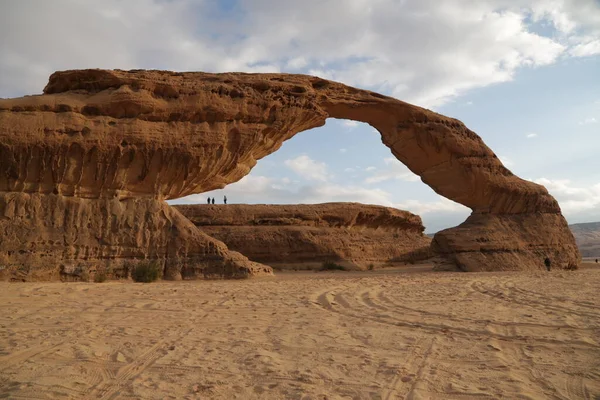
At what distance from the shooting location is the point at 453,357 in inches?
155

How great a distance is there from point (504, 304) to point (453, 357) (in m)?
3.45

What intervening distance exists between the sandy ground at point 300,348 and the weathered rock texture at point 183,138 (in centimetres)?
609

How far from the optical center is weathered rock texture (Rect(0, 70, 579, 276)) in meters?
12.4

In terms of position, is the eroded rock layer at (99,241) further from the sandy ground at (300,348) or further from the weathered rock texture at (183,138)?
the sandy ground at (300,348)

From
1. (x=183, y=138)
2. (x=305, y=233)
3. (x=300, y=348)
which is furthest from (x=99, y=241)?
(x=305, y=233)

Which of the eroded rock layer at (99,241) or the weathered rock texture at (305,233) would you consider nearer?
the eroded rock layer at (99,241)

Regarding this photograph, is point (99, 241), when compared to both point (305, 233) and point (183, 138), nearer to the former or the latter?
point (183, 138)

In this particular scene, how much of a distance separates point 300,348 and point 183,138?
1048 centimetres

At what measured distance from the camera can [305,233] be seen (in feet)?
75.1

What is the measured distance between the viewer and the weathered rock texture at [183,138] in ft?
40.6

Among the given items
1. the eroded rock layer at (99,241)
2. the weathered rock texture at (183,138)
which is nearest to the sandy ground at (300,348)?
the eroded rock layer at (99,241)

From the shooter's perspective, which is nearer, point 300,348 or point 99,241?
point 300,348

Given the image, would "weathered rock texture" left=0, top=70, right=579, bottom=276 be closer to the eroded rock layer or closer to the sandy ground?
the eroded rock layer

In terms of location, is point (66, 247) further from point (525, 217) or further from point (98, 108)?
point (525, 217)
